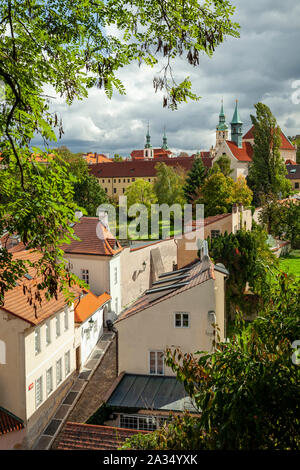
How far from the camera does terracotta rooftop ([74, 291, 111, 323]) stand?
65.7 ft

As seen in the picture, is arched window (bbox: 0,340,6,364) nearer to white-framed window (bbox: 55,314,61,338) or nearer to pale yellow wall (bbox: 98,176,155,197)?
white-framed window (bbox: 55,314,61,338)

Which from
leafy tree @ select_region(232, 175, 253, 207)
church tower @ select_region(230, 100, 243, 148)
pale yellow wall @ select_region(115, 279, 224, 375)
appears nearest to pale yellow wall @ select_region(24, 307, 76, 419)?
pale yellow wall @ select_region(115, 279, 224, 375)

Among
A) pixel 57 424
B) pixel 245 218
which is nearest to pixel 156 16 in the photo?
pixel 57 424

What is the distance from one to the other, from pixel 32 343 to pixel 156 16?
39.2ft

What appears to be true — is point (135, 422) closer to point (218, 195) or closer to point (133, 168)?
point (218, 195)

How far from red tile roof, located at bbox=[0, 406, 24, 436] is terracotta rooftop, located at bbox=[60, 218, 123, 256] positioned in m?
11.3

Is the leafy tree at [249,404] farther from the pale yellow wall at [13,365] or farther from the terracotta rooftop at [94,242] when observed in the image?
the terracotta rooftop at [94,242]

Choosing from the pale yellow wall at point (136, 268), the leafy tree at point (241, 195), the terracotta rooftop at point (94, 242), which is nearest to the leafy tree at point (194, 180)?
the leafy tree at point (241, 195)

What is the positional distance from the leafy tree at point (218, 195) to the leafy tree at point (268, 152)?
32.5ft

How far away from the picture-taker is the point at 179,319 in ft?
43.8

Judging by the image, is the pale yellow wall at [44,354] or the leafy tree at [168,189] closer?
the pale yellow wall at [44,354]

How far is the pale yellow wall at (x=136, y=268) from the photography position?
27281 millimetres

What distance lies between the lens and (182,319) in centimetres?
1329
